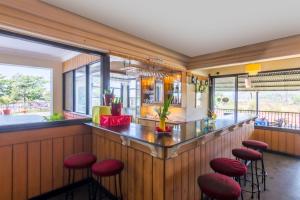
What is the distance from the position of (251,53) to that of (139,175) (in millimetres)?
3514

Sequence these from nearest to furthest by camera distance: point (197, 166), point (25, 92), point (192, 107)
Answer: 1. point (197, 166)
2. point (25, 92)
3. point (192, 107)

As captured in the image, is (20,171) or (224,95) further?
(224,95)

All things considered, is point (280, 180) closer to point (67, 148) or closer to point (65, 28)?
point (67, 148)

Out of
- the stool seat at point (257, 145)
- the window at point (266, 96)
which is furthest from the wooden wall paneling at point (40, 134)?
the window at point (266, 96)

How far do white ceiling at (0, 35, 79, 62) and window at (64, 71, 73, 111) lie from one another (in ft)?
1.67

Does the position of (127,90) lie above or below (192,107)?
above

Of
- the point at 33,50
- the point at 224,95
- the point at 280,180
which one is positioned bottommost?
the point at 280,180

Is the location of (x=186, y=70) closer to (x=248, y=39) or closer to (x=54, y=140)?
(x=248, y=39)

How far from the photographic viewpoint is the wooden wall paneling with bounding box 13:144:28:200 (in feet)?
7.04

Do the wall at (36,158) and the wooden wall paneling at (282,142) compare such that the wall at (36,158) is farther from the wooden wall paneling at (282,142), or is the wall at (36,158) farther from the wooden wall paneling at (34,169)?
the wooden wall paneling at (282,142)

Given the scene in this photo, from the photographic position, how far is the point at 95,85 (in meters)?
3.49

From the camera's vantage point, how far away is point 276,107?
473cm

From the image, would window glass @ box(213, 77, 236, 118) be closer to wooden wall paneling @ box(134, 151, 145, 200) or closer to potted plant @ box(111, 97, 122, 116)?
potted plant @ box(111, 97, 122, 116)

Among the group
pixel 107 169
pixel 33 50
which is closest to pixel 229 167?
pixel 107 169
